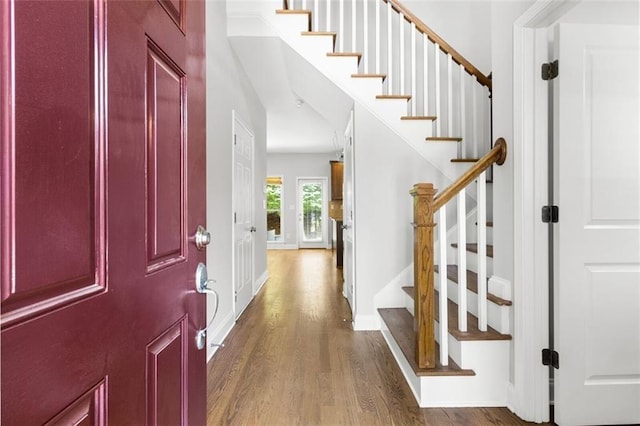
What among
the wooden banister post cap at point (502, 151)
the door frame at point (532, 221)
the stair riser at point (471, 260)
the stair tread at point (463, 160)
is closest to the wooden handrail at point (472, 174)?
the wooden banister post cap at point (502, 151)

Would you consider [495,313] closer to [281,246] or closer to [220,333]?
[220,333]

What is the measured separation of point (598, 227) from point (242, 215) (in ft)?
9.63

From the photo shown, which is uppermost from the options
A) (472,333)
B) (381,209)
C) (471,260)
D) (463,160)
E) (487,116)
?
(487,116)

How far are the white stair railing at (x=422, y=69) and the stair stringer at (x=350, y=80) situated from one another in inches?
5.8

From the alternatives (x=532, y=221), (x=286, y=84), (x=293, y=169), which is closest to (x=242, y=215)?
(x=286, y=84)

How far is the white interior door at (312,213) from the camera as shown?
9797 mm

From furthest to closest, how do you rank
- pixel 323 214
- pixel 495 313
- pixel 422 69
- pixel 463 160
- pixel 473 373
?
pixel 323 214 → pixel 422 69 → pixel 463 160 → pixel 495 313 → pixel 473 373

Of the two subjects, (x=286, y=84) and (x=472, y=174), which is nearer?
(x=472, y=174)

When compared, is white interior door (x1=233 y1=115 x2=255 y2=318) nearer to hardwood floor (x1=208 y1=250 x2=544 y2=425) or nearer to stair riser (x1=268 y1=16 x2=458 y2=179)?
hardwood floor (x1=208 y1=250 x2=544 y2=425)

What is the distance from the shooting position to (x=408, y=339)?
87.4 inches

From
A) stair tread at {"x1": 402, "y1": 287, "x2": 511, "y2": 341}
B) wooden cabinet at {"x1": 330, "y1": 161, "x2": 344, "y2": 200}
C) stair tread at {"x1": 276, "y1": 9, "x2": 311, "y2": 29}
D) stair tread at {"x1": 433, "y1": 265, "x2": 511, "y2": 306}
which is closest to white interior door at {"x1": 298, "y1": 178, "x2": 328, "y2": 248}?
wooden cabinet at {"x1": 330, "y1": 161, "x2": 344, "y2": 200}

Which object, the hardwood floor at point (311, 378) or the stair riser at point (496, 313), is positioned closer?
the hardwood floor at point (311, 378)

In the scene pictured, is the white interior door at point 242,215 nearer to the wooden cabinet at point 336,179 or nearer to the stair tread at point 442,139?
the stair tread at point 442,139

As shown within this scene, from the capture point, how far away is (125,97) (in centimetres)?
56
